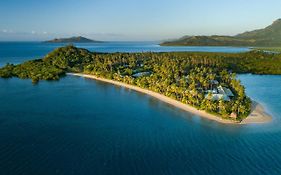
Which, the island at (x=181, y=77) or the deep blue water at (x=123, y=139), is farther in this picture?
the island at (x=181, y=77)

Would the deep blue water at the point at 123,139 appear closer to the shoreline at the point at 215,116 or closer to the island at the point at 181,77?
the shoreline at the point at 215,116

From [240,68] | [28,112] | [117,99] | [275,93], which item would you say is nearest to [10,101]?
[28,112]

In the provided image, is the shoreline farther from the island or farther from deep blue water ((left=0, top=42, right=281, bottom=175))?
deep blue water ((left=0, top=42, right=281, bottom=175))

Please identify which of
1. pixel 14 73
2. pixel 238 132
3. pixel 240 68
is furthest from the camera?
pixel 240 68

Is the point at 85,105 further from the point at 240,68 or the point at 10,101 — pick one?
the point at 240,68

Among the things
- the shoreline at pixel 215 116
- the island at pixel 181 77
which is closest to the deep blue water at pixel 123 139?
the shoreline at pixel 215 116

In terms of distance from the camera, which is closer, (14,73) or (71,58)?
(14,73)

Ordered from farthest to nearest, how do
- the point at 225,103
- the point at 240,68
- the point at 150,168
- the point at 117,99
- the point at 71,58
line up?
1. the point at 71,58
2. the point at 240,68
3. the point at 117,99
4. the point at 225,103
5. the point at 150,168

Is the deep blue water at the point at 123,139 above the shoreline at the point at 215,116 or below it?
below
